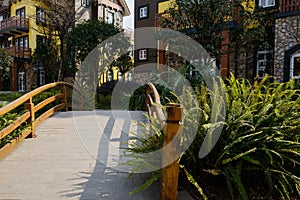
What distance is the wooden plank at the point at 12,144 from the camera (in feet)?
10.9

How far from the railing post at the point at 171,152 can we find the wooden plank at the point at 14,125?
2.30 meters

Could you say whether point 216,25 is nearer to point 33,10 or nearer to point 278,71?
point 278,71

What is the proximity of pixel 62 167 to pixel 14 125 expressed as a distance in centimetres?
115

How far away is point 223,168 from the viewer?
7.50 ft

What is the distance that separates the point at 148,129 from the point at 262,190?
125cm

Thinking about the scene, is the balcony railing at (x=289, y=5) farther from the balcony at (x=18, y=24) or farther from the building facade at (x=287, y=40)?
the balcony at (x=18, y=24)

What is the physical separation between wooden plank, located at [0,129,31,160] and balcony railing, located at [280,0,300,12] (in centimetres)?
875

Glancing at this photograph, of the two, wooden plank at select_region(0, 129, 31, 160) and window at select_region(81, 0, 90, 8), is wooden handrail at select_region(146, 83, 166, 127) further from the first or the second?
window at select_region(81, 0, 90, 8)

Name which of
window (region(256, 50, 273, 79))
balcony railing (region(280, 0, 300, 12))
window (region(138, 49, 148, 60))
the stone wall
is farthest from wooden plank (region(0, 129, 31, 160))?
window (region(138, 49, 148, 60))

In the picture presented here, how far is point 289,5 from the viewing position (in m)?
8.73

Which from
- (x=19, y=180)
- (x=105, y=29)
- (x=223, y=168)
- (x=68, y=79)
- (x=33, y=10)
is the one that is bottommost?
(x=19, y=180)

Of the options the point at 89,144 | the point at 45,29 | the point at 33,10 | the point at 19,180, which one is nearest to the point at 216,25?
the point at 89,144

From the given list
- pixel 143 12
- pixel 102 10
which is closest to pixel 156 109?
pixel 143 12

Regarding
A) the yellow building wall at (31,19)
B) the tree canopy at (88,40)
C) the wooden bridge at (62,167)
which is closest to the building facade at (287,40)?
the tree canopy at (88,40)
